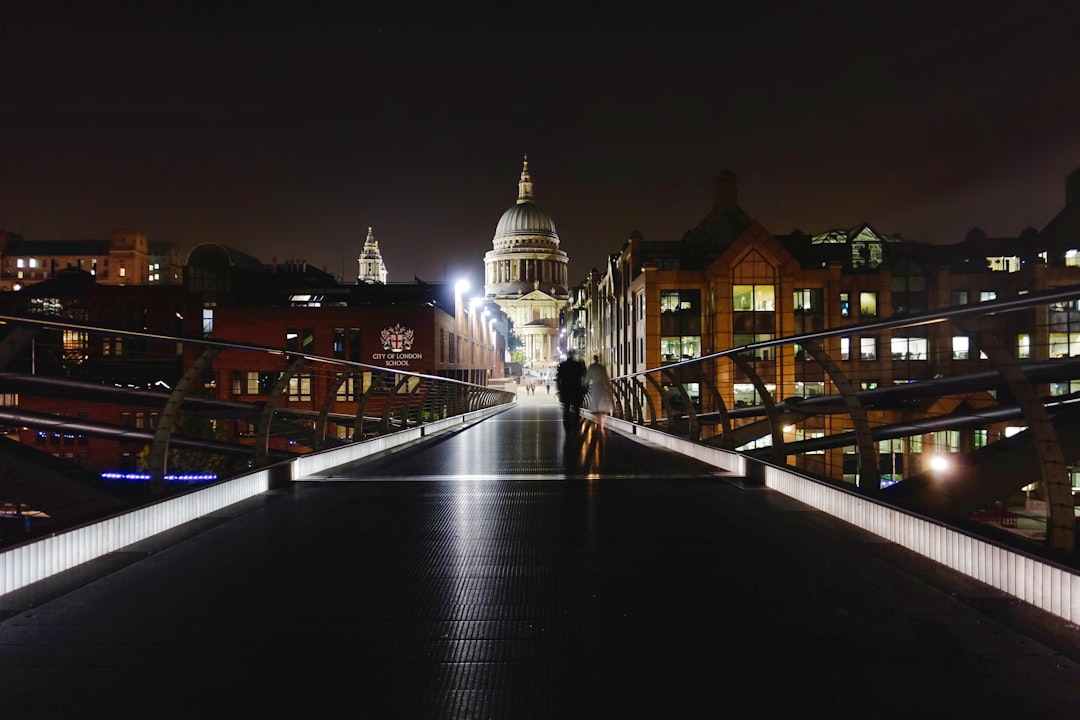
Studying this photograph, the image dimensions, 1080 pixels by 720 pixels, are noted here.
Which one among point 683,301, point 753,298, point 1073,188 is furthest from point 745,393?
point 1073,188

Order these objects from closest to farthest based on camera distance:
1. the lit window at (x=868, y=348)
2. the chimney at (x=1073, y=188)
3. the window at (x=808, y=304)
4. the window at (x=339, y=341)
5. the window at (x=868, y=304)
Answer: the lit window at (x=868, y=348)
the window at (x=808, y=304)
the window at (x=339, y=341)
the window at (x=868, y=304)
the chimney at (x=1073, y=188)

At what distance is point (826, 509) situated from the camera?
6020 millimetres

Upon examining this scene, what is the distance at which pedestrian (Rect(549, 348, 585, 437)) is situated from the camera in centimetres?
1633

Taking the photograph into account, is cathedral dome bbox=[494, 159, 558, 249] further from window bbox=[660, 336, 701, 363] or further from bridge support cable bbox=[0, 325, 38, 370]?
bridge support cable bbox=[0, 325, 38, 370]

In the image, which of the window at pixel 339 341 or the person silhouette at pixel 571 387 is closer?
the person silhouette at pixel 571 387

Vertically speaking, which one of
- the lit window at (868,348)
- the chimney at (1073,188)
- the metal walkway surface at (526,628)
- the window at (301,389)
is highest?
the chimney at (1073,188)

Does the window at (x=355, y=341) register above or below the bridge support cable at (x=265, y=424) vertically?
above

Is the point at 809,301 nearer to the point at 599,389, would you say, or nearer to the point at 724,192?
the point at 724,192

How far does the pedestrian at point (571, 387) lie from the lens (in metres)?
16.3

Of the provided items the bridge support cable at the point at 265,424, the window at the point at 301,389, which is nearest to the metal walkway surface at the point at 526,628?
the bridge support cable at the point at 265,424

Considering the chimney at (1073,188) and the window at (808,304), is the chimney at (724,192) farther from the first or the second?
the chimney at (1073,188)

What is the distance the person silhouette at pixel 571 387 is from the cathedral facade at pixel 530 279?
421ft

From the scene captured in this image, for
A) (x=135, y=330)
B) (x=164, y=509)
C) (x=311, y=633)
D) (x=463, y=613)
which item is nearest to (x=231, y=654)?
(x=311, y=633)

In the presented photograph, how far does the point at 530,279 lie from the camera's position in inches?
6299
